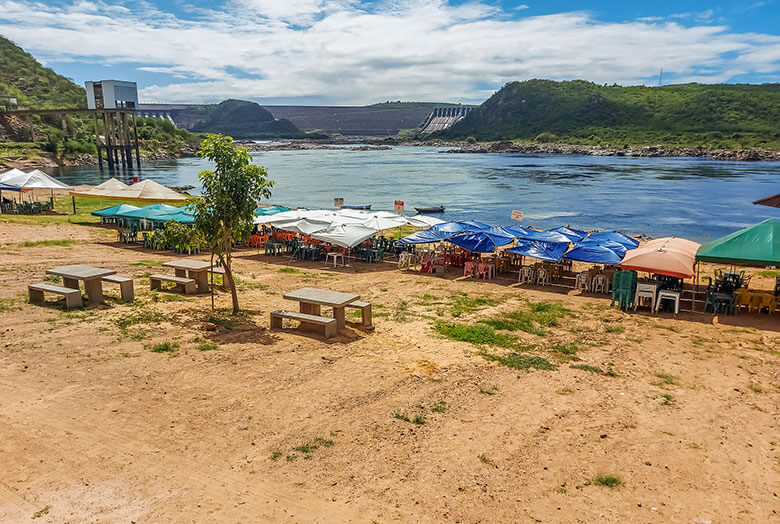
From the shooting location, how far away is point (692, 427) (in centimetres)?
726

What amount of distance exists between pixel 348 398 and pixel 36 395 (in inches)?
168

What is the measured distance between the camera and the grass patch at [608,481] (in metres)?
5.79

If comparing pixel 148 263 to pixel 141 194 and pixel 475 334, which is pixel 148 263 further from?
pixel 475 334

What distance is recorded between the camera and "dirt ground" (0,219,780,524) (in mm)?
5340

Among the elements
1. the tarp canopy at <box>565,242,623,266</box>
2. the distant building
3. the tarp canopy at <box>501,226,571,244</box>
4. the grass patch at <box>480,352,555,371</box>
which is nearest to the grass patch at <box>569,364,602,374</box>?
the grass patch at <box>480,352,555,371</box>

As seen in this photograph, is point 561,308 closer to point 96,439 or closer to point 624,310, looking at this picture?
point 624,310

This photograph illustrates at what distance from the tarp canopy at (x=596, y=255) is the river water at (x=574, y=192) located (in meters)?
20.2

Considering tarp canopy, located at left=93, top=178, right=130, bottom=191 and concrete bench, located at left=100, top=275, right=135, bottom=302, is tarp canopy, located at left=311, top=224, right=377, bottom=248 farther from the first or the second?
tarp canopy, located at left=93, top=178, right=130, bottom=191

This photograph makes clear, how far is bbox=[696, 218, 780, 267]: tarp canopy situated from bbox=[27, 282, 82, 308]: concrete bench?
15.1 m

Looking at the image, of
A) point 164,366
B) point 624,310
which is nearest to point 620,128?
point 624,310

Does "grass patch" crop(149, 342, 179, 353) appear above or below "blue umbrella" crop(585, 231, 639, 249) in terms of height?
below

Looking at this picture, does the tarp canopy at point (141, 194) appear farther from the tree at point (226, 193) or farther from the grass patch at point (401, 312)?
the grass patch at point (401, 312)

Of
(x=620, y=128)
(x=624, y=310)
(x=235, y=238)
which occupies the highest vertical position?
(x=620, y=128)

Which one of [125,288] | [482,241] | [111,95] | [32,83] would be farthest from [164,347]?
[32,83]
